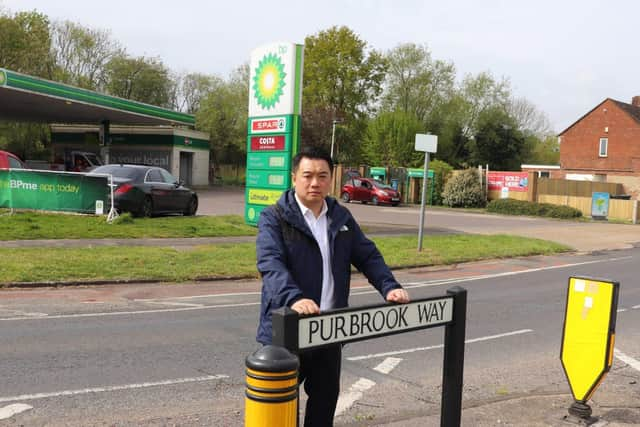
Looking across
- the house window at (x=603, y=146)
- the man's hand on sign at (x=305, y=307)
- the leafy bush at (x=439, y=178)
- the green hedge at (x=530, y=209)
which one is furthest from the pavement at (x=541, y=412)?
the house window at (x=603, y=146)

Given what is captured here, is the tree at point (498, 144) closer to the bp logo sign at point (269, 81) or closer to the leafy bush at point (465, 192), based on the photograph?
the leafy bush at point (465, 192)

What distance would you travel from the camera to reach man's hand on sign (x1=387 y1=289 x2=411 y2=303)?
130 inches

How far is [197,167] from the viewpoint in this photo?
51438mm

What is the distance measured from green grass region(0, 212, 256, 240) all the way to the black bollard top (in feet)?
43.4

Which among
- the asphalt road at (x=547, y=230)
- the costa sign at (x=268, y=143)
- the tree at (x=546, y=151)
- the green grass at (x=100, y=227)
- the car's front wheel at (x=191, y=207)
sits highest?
the tree at (x=546, y=151)

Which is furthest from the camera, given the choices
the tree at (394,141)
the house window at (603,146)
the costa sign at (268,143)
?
the tree at (394,141)

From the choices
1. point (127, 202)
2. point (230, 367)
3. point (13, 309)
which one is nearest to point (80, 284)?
point (13, 309)

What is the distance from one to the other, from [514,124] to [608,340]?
6375cm

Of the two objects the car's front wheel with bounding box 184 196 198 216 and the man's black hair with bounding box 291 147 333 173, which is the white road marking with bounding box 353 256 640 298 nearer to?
the man's black hair with bounding box 291 147 333 173

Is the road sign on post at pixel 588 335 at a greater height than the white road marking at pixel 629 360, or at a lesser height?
greater

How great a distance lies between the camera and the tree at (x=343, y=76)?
5816 cm

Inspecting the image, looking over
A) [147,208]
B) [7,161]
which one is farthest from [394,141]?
[7,161]

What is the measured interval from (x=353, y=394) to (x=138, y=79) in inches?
2463

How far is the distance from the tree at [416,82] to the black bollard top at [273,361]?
6669 cm
